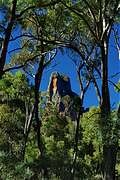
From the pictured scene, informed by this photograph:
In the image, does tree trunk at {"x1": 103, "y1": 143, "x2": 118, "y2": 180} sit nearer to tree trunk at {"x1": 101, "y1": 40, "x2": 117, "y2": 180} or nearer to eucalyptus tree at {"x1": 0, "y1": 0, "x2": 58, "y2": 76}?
tree trunk at {"x1": 101, "y1": 40, "x2": 117, "y2": 180}

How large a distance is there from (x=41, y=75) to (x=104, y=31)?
27.2 ft

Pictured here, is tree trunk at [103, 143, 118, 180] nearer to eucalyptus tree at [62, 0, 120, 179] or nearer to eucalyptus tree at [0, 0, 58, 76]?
eucalyptus tree at [62, 0, 120, 179]

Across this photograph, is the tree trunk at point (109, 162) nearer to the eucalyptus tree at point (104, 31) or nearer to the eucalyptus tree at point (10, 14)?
the eucalyptus tree at point (104, 31)

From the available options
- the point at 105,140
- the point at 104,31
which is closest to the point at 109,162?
the point at 105,140

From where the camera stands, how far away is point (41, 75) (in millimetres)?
32875

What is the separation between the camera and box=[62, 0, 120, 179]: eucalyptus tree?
23.8m

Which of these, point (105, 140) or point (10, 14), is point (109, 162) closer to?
point (105, 140)

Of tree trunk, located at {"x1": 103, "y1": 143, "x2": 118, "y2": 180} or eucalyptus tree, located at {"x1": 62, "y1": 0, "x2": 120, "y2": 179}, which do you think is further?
eucalyptus tree, located at {"x1": 62, "y1": 0, "x2": 120, "y2": 179}

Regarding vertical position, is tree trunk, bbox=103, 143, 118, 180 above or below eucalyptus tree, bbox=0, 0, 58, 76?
below

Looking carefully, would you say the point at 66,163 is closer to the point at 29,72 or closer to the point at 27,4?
the point at 29,72

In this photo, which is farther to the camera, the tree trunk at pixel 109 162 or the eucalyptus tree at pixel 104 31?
the eucalyptus tree at pixel 104 31

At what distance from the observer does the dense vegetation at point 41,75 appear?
2373 centimetres

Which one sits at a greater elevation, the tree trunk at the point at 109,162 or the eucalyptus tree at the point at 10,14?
the eucalyptus tree at the point at 10,14

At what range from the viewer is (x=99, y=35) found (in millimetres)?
26234
